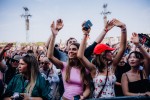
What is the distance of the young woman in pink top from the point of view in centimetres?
362

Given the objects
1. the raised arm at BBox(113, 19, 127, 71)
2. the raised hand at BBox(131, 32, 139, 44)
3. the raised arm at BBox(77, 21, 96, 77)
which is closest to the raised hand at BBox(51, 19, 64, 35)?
the raised arm at BBox(77, 21, 96, 77)

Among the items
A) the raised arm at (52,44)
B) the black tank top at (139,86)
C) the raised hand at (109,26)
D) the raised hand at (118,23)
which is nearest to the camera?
the black tank top at (139,86)

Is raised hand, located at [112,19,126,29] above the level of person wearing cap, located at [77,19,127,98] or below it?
above

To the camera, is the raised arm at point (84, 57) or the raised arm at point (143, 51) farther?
the raised arm at point (143, 51)

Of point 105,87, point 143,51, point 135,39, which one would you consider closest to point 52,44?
point 105,87

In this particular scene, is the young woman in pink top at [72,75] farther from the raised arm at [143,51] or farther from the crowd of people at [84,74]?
the raised arm at [143,51]

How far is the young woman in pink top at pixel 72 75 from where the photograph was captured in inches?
143

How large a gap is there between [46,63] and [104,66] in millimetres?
1762

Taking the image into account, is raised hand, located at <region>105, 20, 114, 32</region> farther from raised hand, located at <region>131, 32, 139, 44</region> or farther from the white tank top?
the white tank top

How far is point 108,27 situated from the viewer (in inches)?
171

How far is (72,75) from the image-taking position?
3.72 meters

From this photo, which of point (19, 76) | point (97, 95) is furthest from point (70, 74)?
point (19, 76)

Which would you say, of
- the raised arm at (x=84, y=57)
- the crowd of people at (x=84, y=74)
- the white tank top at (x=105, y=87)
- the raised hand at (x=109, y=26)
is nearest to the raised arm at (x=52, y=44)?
the crowd of people at (x=84, y=74)

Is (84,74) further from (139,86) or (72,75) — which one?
(139,86)
